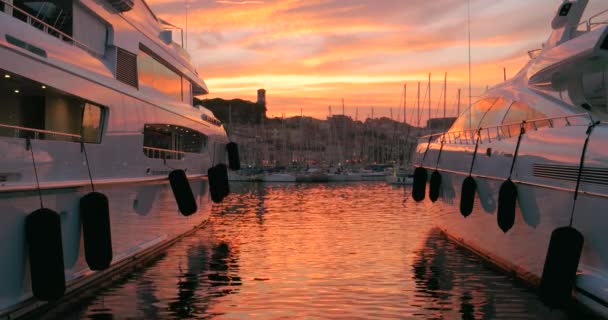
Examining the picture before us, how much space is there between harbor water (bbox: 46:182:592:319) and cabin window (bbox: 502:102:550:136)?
9.31 feet

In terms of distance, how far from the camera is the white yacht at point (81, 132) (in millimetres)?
8219

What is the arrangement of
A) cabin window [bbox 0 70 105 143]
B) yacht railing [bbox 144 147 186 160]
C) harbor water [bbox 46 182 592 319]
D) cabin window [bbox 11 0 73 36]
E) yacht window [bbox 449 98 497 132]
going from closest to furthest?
cabin window [bbox 0 70 105 143] < harbor water [bbox 46 182 592 319] < cabin window [bbox 11 0 73 36] < yacht railing [bbox 144 147 186 160] < yacht window [bbox 449 98 497 132]

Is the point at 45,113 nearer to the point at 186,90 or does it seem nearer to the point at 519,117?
the point at 519,117

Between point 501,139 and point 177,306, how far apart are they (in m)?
6.91

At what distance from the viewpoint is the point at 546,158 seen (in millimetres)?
9859

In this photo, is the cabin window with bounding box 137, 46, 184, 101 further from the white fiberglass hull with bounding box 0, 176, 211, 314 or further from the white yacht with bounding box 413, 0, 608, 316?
the white yacht with bounding box 413, 0, 608, 316

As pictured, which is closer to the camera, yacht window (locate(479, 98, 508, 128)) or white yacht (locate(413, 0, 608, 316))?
white yacht (locate(413, 0, 608, 316))

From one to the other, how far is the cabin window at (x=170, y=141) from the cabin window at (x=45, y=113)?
10.2 feet

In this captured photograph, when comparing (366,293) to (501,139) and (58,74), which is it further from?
(58,74)

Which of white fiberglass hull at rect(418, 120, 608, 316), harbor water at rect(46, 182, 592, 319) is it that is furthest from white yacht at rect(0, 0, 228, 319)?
white fiberglass hull at rect(418, 120, 608, 316)

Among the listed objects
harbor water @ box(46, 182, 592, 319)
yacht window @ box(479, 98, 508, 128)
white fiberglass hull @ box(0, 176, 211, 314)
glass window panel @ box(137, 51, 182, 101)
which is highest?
glass window panel @ box(137, 51, 182, 101)

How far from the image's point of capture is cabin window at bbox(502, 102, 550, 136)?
11.2m

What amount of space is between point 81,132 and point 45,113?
695 millimetres

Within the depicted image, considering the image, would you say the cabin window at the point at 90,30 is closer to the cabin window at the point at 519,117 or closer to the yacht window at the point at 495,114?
the cabin window at the point at 519,117
